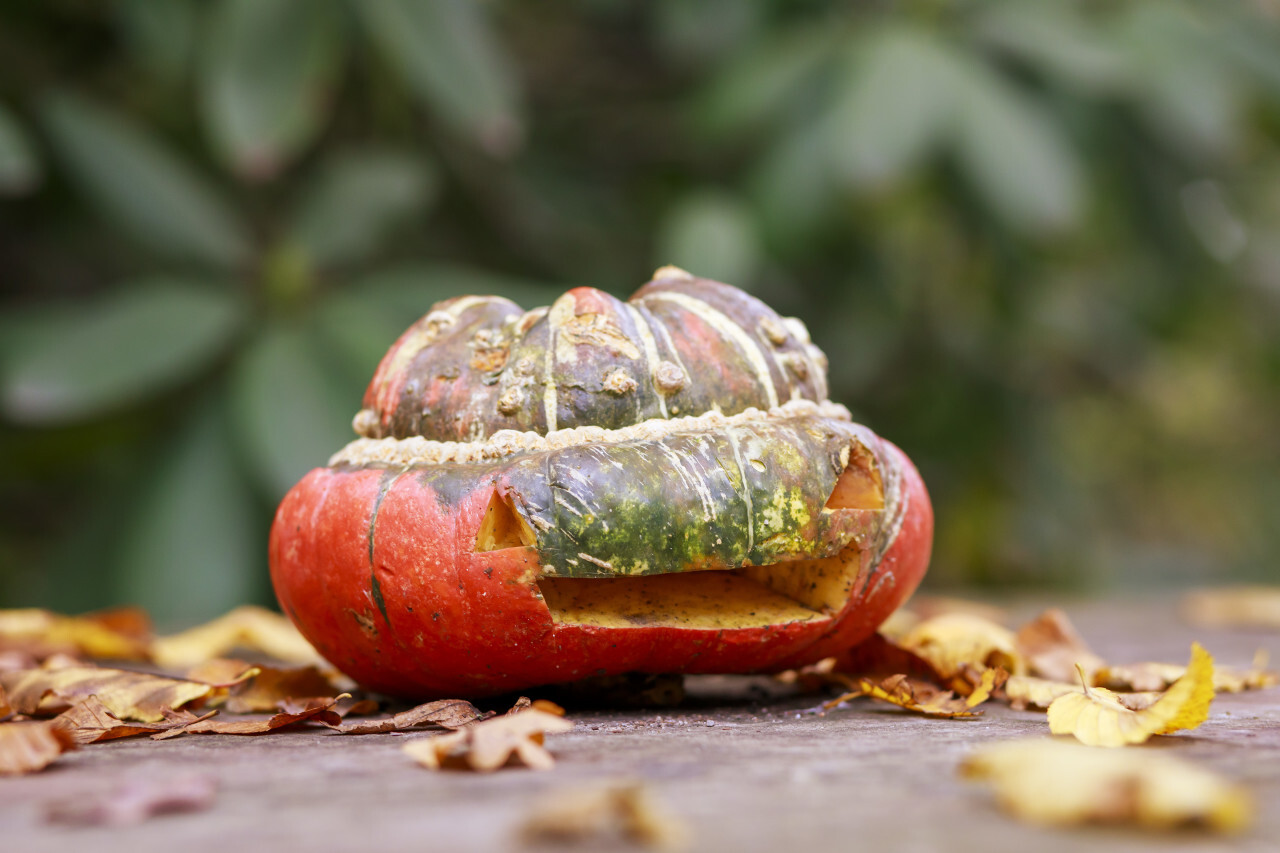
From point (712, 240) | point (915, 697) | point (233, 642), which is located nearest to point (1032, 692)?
point (915, 697)

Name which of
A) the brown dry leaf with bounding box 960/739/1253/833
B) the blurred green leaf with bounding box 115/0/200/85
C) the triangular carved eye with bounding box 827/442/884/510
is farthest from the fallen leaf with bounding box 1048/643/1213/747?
the blurred green leaf with bounding box 115/0/200/85

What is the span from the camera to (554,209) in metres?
3.53

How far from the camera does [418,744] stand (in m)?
0.85

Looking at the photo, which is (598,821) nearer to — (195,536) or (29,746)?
(29,746)

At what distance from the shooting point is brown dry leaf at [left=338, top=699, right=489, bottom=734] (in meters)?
1.06

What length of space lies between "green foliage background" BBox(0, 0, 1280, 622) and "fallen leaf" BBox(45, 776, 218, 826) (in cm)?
171

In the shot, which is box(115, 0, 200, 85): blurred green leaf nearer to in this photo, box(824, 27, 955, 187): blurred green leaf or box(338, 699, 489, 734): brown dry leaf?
box(824, 27, 955, 187): blurred green leaf

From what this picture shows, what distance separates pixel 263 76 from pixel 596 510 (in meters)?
1.93

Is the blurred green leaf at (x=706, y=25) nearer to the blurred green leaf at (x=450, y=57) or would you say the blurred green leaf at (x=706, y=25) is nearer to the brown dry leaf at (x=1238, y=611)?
the blurred green leaf at (x=450, y=57)

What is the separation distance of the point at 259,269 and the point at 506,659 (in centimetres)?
220

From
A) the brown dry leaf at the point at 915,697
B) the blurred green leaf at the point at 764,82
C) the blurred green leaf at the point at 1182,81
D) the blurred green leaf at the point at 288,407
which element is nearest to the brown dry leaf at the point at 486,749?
the brown dry leaf at the point at 915,697

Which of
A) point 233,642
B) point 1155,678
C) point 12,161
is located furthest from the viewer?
point 12,161

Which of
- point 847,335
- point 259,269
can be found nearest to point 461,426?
point 259,269

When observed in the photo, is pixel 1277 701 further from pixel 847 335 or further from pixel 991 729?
pixel 847 335
